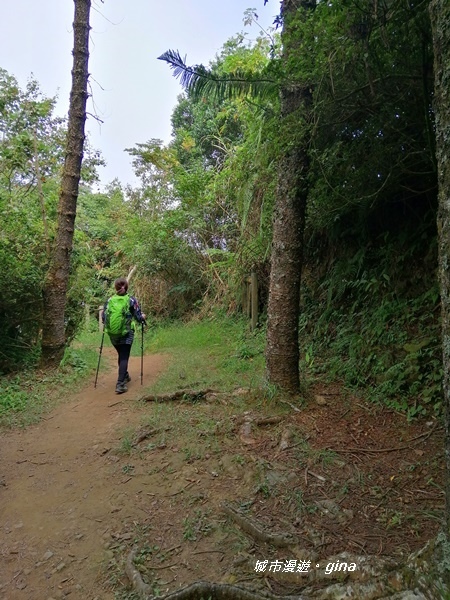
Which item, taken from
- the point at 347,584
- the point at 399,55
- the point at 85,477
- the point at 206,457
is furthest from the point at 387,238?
the point at 85,477

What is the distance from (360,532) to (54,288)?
225 inches

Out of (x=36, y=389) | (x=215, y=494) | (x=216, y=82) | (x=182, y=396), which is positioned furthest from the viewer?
(x=36, y=389)

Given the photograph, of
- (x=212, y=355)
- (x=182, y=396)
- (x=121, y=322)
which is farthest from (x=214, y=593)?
(x=212, y=355)

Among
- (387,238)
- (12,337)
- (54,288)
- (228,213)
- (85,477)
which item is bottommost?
(85,477)

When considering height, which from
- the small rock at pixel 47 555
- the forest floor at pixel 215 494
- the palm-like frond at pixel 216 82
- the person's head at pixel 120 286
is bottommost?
the small rock at pixel 47 555

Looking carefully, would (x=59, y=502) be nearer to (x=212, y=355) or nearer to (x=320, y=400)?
(x=320, y=400)

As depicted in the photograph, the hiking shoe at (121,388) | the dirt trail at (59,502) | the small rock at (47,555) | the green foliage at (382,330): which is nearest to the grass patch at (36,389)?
the dirt trail at (59,502)

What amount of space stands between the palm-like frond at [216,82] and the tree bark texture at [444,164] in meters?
2.22

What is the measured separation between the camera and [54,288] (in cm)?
614

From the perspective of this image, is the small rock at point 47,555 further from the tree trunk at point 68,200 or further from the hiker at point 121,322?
the tree trunk at point 68,200

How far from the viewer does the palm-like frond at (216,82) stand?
3.66m

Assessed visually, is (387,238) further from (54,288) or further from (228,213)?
(228,213)

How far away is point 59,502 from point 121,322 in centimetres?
299

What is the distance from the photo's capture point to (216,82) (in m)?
3.90
